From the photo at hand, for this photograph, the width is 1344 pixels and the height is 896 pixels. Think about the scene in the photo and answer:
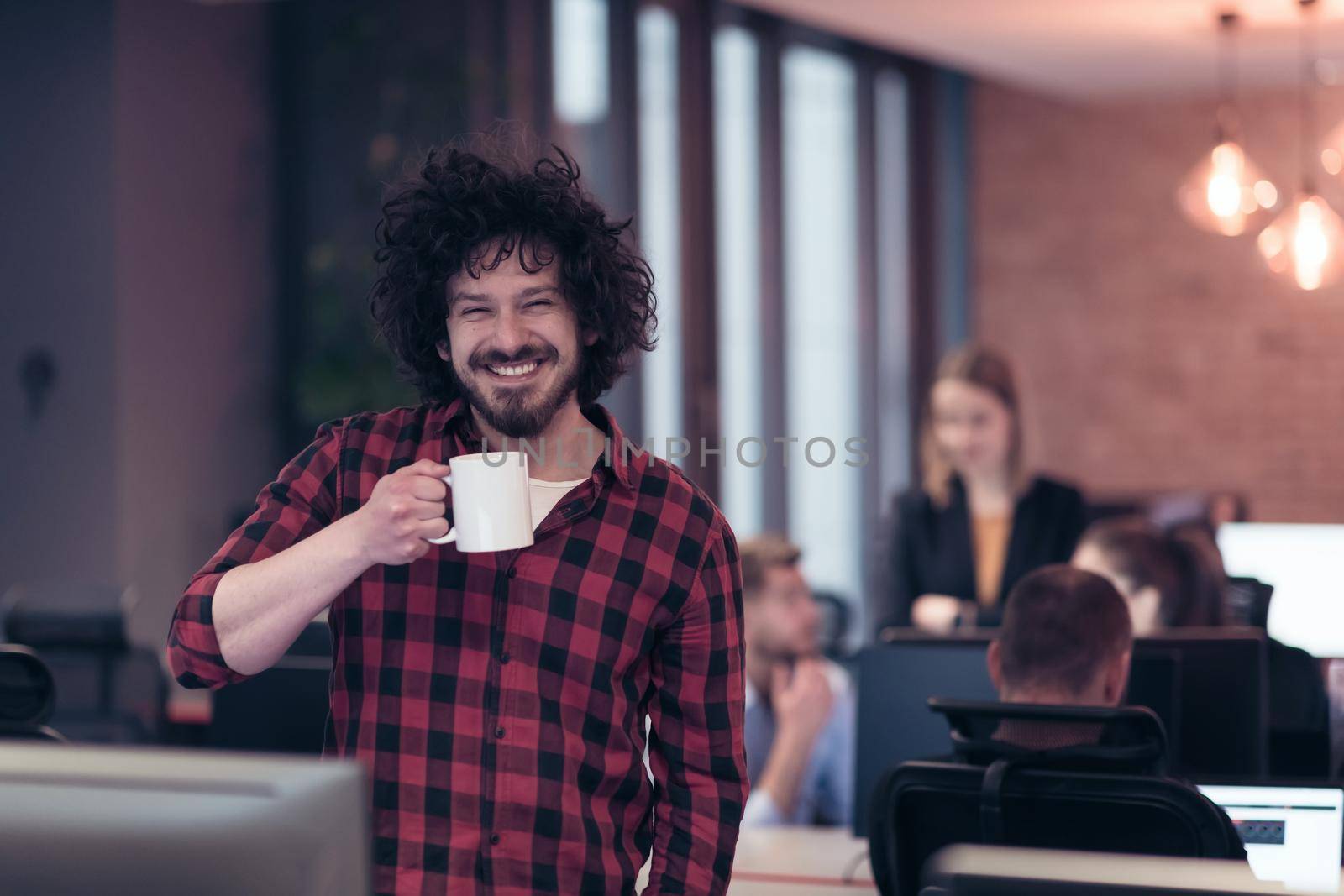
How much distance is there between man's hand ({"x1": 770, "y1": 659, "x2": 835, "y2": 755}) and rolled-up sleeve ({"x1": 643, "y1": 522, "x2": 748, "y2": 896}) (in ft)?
5.74

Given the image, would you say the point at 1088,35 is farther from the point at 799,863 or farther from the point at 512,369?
the point at 512,369

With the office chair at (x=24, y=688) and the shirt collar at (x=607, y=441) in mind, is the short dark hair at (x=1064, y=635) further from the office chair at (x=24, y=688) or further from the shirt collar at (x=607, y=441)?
the office chair at (x=24, y=688)

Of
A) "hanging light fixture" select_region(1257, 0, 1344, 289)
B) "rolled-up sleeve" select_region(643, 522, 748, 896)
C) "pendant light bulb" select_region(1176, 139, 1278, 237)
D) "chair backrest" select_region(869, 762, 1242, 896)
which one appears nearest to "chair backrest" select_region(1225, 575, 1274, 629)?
"hanging light fixture" select_region(1257, 0, 1344, 289)

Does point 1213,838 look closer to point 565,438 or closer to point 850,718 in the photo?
point 565,438

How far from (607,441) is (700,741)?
32cm

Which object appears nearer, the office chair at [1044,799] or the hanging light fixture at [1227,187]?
the office chair at [1044,799]

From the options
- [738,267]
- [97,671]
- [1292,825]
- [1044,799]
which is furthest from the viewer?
[738,267]

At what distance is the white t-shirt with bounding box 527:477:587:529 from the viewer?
5.05 feet

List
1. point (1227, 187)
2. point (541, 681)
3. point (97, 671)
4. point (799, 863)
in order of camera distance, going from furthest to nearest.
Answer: point (1227, 187)
point (97, 671)
point (799, 863)
point (541, 681)

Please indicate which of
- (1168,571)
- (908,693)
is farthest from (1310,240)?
(908,693)

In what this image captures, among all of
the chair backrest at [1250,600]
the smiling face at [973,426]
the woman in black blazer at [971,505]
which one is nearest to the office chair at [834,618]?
the woman in black blazer at [971,505]

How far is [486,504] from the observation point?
1383mm

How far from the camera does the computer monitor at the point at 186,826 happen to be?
873 mm

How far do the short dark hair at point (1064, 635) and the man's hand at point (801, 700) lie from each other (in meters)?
1.25
